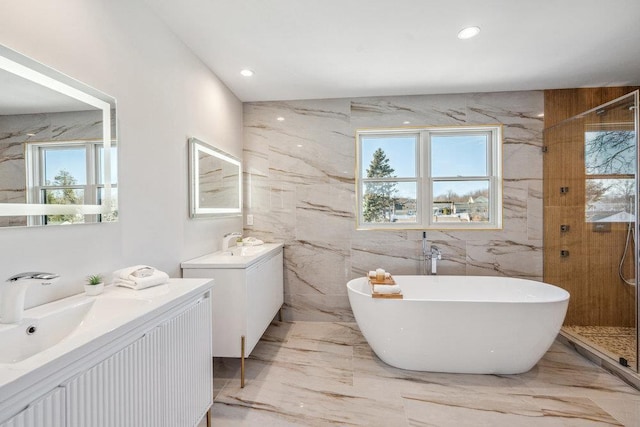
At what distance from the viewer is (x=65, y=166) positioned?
1262 millimetres

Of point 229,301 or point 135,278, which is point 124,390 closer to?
point 135,278

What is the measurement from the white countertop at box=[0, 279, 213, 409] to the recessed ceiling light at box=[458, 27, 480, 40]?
2.32m

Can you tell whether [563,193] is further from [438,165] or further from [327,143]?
[327,143]

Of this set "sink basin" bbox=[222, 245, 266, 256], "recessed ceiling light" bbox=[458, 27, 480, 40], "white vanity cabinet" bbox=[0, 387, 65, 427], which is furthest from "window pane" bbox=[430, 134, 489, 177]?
"white vanity cabinet" bbox=[0, 387, 65, 427]

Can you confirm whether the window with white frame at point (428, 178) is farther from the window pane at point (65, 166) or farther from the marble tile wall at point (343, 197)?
the window pane at point (65, 166)

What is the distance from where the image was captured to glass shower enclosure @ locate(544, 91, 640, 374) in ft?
7.43

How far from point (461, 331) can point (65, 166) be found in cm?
247

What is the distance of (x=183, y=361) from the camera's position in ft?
4.47

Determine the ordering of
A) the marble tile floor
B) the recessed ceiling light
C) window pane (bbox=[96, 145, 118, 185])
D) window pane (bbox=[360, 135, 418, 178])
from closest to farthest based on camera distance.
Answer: window pane (bbox=[96, 145, 118, 185])
the marble tile floor
the recessed ceiling light
window pane (bbox=[360, 135, 418, 178])

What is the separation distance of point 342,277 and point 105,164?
240 centimetres

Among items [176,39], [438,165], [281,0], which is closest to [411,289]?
[438,165]

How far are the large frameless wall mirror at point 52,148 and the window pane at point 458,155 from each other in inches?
117

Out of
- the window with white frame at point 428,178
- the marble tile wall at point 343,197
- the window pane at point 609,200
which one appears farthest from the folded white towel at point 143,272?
the window pane at point 609,200

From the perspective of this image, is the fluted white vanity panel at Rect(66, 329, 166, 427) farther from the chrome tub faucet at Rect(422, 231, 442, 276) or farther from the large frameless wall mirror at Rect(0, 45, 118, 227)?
the chrome tub faucet at Rect(422, 231, 442, 276)
